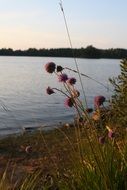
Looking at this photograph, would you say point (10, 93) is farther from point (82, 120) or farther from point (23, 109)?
point (82, 120)

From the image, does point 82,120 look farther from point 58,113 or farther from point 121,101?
point 58,113

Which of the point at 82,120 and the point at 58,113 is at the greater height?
the point at 82,120

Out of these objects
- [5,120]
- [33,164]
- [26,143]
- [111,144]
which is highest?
[111,144]

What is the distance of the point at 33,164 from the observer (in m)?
11.6

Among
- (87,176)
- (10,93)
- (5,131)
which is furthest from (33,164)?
(10,93)

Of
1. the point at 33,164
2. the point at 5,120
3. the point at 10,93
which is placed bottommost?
the point at 10,93

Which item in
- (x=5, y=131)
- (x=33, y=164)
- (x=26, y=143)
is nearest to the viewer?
(x=33, y=164)

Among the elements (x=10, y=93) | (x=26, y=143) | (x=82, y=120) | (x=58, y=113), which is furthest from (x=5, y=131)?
(x=10, y=93)

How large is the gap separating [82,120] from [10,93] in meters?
37.3

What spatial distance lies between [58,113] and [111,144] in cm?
2345

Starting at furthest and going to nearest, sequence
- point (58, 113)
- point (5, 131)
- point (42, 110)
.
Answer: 1. point (42, 110)
2. point (58, 113)
3. point (5, 131)

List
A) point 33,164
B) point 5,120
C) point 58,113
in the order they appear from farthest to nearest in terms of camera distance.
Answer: point 58,113
point 5,120
point 33,164

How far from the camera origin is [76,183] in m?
5.80

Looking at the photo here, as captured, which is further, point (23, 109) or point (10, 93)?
point (10, 93)
